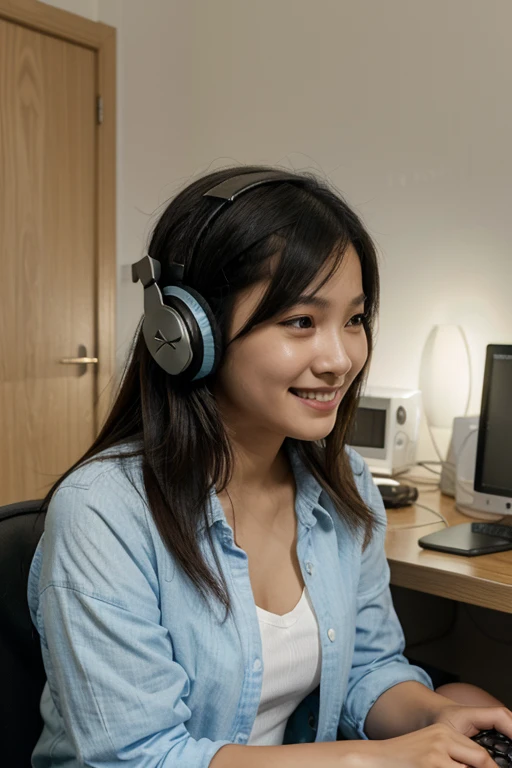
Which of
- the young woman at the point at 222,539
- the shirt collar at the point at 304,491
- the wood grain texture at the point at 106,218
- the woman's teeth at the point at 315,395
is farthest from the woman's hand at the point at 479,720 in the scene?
the wood grain texture at the point at 106,218

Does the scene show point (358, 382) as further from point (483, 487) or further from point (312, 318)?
point (483, 487)

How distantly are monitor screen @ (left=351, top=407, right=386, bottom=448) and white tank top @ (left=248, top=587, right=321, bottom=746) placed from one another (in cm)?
112

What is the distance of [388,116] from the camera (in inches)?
96.8

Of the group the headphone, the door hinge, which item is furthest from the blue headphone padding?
the door hinge

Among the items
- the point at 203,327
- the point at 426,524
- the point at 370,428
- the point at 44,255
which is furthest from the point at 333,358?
the point at 44,255

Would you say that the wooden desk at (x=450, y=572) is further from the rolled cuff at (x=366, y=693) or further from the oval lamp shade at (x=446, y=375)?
the oval lamp shade at (x=446, y=375)

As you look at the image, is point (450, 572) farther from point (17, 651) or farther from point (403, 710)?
point (17, 651)

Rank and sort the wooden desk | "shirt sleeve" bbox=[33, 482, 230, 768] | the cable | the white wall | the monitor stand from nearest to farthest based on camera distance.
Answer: "shirt sleeve" bbox=[33, 482, 230, 768]
the wooden desk
the monitor stand
the cable
the white wall

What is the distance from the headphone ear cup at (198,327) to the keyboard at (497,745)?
0.58m

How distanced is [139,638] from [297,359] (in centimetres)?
38

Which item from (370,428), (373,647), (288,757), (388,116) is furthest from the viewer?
(388,116)

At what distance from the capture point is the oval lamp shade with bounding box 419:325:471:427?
233 centimetres

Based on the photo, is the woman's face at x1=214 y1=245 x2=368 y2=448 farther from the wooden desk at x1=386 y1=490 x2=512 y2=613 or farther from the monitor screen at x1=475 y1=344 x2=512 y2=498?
the monitor screen at x1=475 y1=344 x2=512 y2=498

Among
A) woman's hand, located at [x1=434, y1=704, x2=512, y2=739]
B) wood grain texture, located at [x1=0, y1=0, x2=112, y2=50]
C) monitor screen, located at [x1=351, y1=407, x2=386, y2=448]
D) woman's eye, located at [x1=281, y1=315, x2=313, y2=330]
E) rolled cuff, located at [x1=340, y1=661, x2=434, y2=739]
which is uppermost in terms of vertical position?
wood grain texture, located at [x1=0, y1=0, x2=112, y2=50]
